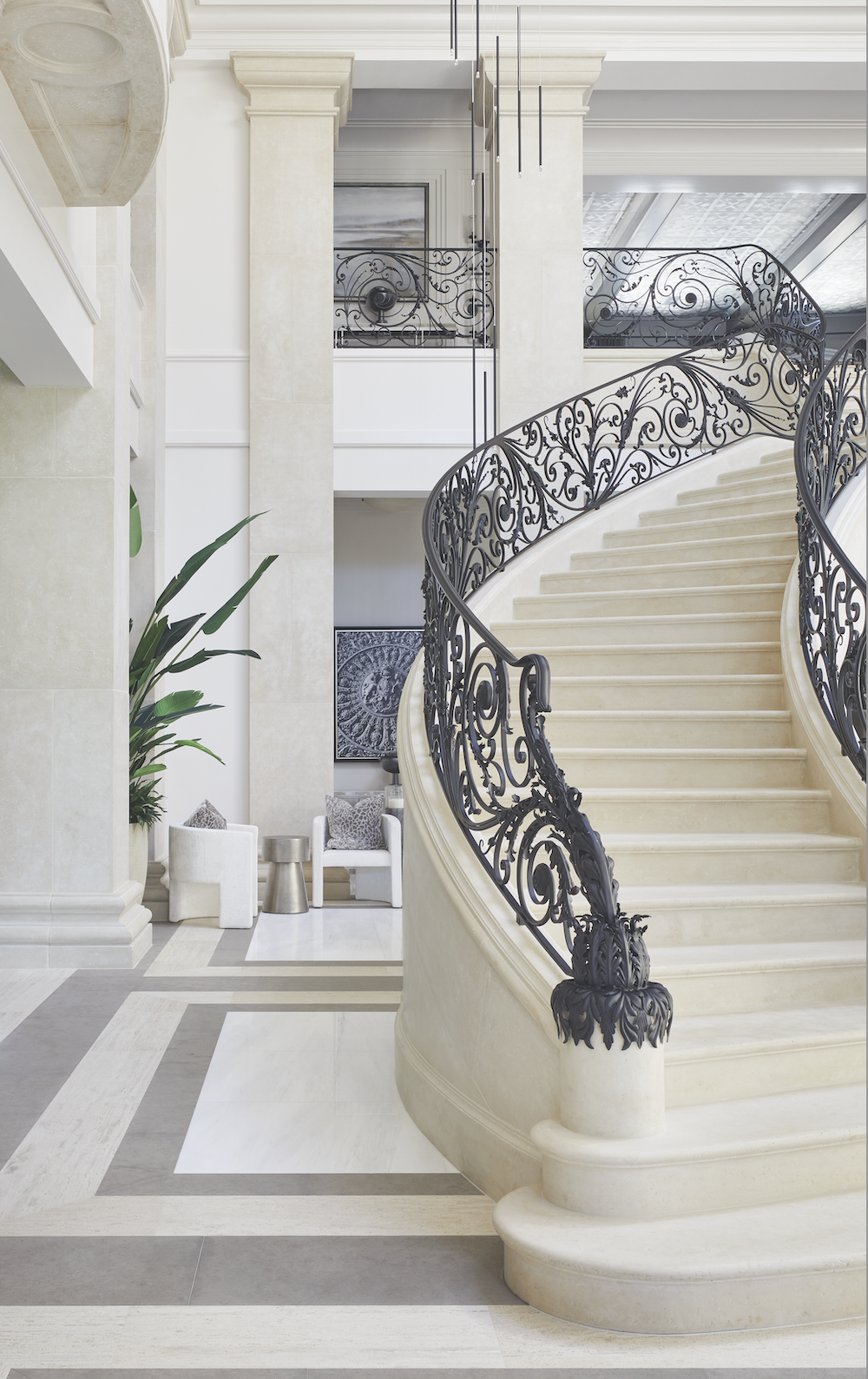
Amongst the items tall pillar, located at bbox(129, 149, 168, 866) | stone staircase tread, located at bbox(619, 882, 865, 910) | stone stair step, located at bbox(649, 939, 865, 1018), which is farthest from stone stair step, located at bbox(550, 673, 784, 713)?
tall pillar, located at bbox(129, 149, 168, 866)

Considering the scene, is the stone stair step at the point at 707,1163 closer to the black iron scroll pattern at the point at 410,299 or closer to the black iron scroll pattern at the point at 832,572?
the black iron scroll pattern at the point at 832,572

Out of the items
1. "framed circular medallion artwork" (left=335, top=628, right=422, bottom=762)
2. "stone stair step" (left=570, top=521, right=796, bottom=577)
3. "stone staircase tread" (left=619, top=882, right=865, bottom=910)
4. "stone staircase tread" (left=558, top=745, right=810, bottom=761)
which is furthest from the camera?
"framed circular medallion artwork" (left=335, top=628, right=422, bottom=762)

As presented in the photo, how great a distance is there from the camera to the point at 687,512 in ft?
21.0

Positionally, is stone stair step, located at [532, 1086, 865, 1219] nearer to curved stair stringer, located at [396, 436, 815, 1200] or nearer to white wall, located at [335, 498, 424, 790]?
curved stair stringer, located at [396, 436, 815, 1200]

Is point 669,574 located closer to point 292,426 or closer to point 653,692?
Answer: point 653,692

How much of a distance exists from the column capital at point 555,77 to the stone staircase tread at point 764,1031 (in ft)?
25.0

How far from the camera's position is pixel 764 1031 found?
2795mm

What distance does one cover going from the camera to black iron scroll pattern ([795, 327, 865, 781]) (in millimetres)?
3855

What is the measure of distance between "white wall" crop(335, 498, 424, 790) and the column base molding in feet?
18.6

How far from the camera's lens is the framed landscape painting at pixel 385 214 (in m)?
9.96

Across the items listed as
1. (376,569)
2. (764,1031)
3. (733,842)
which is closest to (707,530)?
(733,842)

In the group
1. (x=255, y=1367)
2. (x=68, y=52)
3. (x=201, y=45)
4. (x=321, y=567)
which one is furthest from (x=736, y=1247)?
(x=201, y=45)

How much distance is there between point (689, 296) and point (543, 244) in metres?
1.24

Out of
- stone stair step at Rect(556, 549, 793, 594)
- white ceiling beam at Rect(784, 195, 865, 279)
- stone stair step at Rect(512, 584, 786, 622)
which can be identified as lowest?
stone stair step at Rect(512, 584, 786, 622)
